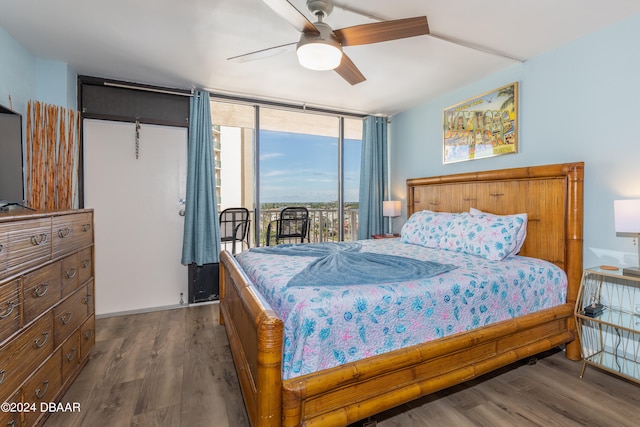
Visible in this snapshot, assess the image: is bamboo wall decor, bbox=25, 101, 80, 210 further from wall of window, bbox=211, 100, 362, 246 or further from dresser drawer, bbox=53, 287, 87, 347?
wall of window, bbox=211, 100, 362, 246

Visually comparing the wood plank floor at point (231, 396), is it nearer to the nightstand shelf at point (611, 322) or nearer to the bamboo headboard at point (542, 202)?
the nightstand shelf at point (611, 322)

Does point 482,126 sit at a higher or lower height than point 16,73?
lower

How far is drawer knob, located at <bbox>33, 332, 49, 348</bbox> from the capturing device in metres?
1.53

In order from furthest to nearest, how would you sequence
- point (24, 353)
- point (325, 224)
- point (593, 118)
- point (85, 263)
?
point (325, 224) → point (593, 118) → point (85, 263) → point (24, 353)

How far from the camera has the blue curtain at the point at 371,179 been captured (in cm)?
447

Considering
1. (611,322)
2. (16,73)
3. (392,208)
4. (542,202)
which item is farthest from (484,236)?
(16,73)

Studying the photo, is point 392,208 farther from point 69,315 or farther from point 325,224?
point 69,315

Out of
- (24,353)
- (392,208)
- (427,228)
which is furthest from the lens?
(392,208)

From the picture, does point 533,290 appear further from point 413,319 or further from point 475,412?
point 413,319

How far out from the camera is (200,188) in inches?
135

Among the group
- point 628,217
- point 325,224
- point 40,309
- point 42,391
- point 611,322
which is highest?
point 628,217

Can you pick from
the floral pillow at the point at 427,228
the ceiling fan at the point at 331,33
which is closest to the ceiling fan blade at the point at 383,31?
the ceiling fan at the point at 331,33

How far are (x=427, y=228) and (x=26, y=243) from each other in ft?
9.95

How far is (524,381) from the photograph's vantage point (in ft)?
6.61
